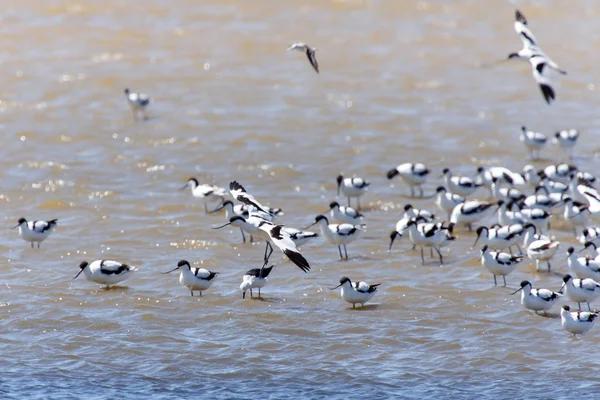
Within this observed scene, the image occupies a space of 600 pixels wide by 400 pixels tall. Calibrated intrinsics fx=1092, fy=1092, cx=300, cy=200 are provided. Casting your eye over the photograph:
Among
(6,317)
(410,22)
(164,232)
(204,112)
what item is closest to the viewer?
(6,317)

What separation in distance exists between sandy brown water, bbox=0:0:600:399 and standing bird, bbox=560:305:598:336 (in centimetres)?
15

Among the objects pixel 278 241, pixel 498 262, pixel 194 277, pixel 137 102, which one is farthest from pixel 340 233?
pixel 137 102

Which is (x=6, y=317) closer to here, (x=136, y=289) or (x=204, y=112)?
(x=136, y=289)

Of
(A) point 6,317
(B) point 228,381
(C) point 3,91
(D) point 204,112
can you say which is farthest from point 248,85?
(B) point 228,381

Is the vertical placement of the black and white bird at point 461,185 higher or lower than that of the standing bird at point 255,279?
higher

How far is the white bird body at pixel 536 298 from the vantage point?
1204cm

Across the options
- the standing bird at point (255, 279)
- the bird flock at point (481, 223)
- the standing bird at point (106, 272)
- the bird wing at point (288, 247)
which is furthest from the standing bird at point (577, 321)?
the standing bird at point (106, 272)

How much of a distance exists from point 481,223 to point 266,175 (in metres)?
3.74

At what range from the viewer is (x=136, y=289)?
13.2 metres

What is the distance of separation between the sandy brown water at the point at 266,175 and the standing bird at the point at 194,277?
0.68ft

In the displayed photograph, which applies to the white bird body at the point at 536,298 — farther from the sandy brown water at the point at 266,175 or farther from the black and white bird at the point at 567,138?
the black and white bird at the point at 567,138

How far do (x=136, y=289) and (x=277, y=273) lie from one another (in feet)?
5.95

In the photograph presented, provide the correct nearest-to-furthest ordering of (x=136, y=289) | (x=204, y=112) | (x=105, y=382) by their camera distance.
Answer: (x=105, y=382), (x=136, y=289), (x=204, y=112)

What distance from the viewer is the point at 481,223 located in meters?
16.3
